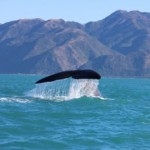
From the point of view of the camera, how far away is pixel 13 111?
2805cm

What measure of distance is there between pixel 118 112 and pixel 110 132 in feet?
29.8

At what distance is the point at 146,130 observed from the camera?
23391 millimetres

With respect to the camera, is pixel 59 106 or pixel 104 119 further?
pixel 59 106

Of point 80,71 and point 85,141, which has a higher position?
point 80,71

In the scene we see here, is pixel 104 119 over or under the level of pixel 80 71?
under

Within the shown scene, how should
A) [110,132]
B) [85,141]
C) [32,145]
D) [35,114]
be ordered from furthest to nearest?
[35,114], [110,132], [85,141], [32,145]

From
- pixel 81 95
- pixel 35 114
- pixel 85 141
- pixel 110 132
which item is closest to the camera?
pixel 85 141

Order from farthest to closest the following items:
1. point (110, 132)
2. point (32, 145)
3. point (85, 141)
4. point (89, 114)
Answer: point (89, 114) < point (110, 132) < point (85, 141) < point (32, 145)

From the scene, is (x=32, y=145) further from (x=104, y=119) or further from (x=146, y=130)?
(x=104, y=119)

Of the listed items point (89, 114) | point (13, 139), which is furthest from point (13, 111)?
point (13, 139)

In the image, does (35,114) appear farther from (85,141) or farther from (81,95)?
(81,95)

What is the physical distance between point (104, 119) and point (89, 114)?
204 cm

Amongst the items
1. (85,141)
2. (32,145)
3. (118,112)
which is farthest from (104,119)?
(32,145)

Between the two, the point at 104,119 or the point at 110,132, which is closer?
the point at 110,132
